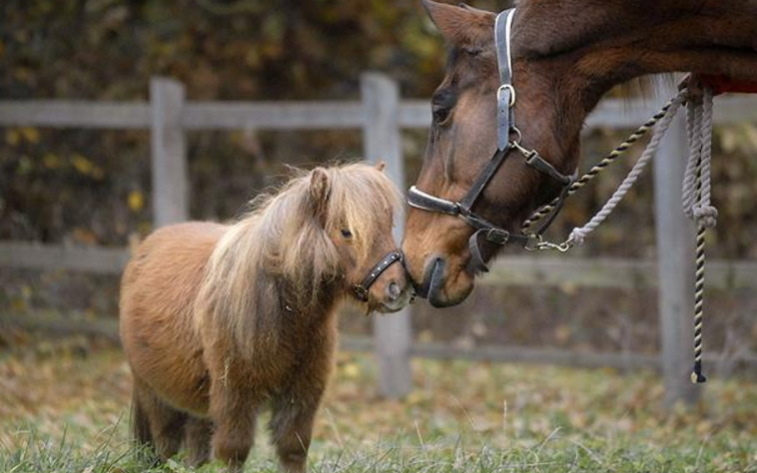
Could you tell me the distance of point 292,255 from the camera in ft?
16.0

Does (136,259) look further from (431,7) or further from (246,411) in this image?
(431,7)

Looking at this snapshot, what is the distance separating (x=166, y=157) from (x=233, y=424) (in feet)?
15.5

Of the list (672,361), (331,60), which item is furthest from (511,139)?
(331,60)

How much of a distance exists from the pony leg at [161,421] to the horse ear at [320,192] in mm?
1275

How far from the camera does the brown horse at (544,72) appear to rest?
4.24m

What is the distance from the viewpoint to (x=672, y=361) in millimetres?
8047

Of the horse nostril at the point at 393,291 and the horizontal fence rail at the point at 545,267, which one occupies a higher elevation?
the horse nostril at the point at 393,291

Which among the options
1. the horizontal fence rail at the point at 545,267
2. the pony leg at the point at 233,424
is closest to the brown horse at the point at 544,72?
the pony leg at the point at 233,424

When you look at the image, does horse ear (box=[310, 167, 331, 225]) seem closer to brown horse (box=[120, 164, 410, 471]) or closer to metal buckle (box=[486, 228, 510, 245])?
brown horse (box=[120, 164, 410, 471])

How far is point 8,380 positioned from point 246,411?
3.69 meters

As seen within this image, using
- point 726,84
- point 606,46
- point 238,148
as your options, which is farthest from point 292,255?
point 238,148

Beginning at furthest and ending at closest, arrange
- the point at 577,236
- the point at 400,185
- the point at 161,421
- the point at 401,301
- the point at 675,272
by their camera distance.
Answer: the point at 400,185 → the point at 675,272 → the point at 161,421 → the point at 401,301 → the point at 577,236

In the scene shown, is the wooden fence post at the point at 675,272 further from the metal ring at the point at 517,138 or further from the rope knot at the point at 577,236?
the metal ring at the point at 517,138

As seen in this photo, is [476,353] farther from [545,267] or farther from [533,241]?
[533,241]
